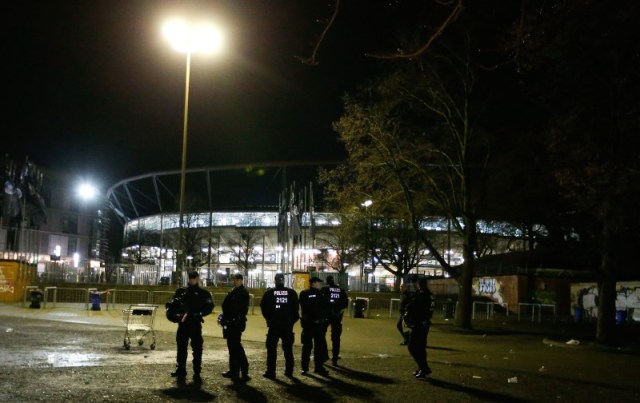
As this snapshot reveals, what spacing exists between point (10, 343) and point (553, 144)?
14.4m

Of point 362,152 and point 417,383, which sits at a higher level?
point 362,152

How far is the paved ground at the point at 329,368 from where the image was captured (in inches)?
352

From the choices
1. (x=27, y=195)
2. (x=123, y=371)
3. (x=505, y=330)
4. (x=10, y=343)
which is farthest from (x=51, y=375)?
(x=27, y=195)

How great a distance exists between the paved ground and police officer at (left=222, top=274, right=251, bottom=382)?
28 centimetres

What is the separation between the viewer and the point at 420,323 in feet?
36.6

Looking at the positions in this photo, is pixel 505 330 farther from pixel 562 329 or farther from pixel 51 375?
pixel 51 375

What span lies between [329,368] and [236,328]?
91.7 inches

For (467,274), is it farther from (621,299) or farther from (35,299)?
(35,299)

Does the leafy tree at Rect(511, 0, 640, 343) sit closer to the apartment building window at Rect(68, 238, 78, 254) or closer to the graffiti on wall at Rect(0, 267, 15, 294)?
the graffiti on wall at Rect(0, 267, 15, 294)

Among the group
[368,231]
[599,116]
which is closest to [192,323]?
[599,116]

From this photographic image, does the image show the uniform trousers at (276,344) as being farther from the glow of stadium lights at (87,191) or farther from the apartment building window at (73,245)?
the apartment building window at (73,245)

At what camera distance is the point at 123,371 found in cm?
1035

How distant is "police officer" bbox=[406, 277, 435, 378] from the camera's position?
1094cm

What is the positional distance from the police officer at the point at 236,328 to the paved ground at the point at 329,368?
0.28m
